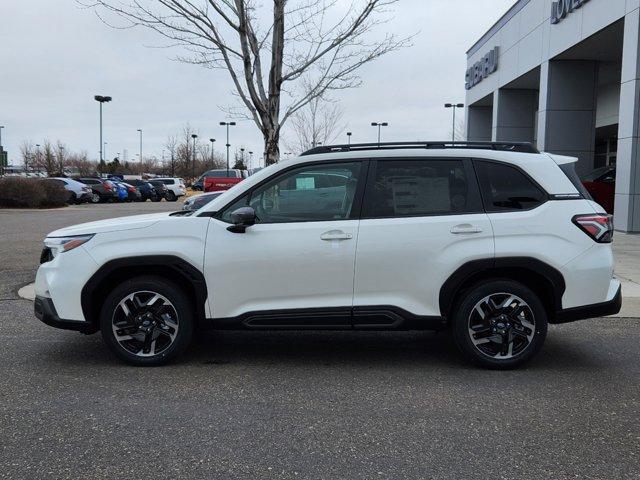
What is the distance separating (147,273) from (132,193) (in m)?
36.8

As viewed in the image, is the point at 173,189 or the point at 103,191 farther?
the point at 173,189

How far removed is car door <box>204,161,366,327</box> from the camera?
4.93 m

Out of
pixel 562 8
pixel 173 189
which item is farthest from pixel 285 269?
pixel 173 189

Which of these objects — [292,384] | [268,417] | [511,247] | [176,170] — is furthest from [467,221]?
[176,170]

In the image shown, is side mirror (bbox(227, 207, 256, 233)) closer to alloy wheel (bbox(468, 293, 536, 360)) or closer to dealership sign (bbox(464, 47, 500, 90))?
alloy wheel (bbox(468, 293, 536, 360))

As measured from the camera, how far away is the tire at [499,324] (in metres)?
5.00

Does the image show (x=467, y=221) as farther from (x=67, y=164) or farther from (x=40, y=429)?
(x=67, y=164)

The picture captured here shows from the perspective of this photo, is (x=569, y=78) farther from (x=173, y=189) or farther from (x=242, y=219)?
(x=173, y=189)

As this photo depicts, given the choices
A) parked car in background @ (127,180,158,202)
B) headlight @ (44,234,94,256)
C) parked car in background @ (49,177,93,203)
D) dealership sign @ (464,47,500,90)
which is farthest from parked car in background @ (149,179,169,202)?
headlight @ (44,234,94,256)

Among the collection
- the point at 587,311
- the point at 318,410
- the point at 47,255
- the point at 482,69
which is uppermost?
the point at 482,69

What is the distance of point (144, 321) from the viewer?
5.09 m

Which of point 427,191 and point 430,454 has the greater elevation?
point 427,191

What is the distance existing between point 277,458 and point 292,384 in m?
1.29

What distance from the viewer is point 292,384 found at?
4.80 metres
